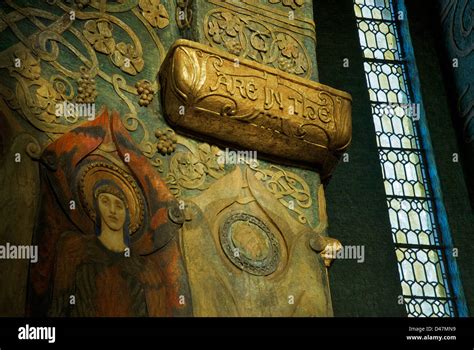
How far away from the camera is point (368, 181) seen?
9.38m

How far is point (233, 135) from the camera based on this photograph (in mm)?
6613

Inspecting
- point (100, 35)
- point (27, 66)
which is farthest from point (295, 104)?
point (27, 66)

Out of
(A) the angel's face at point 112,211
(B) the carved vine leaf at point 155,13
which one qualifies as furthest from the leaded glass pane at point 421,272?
(A) the angel's face at point 112,211

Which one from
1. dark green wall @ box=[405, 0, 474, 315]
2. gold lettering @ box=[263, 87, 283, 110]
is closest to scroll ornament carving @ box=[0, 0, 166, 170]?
gold lettering @ box=[263, 87, 283, 110]

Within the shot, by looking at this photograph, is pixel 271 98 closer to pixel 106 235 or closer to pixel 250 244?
pixel 250 244

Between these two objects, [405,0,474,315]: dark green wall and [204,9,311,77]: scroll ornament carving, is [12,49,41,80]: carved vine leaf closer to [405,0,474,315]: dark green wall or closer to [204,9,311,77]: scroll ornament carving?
[204,9,311,77]: scroll ornament carving

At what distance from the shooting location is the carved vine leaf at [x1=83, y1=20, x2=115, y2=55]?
6391 millimetres

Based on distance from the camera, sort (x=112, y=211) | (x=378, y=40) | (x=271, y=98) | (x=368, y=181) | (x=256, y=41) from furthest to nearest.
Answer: (x=378, y=40) < (x=368, y=181) < (x=256, y=41) < (x=271, y=98) < (x=112, y=211)

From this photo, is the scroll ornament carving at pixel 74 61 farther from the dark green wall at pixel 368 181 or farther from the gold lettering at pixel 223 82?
the dark green wall at pixel 368 181

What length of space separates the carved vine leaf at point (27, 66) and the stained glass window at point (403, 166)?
14.9 feet

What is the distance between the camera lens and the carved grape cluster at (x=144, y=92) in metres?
6.42

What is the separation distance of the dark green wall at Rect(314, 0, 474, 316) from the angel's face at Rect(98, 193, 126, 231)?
3283 mm

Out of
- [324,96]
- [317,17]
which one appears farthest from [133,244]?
[317,17]

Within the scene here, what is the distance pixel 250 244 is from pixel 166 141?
3.03 feet
